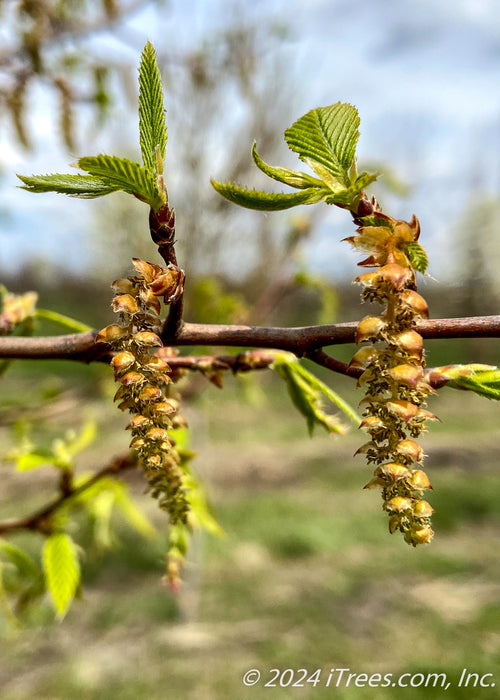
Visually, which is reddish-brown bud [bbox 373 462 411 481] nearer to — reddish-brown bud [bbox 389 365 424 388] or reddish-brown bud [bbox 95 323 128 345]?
reddish-brown bud [bbox 389 365 424 388]

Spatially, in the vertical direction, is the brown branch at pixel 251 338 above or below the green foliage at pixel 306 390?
above

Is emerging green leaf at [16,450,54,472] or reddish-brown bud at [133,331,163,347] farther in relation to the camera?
emerging green leaf at [16,450,54,472]

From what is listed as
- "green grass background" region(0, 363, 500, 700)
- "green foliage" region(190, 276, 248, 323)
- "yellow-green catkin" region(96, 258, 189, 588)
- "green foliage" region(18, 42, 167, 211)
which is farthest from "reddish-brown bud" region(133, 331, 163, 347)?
"green foliage" region(190, 276, 248, 323)

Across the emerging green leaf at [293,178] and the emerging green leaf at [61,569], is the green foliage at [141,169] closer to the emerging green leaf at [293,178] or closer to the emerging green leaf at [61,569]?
the emerging green leaf at [293,178]
